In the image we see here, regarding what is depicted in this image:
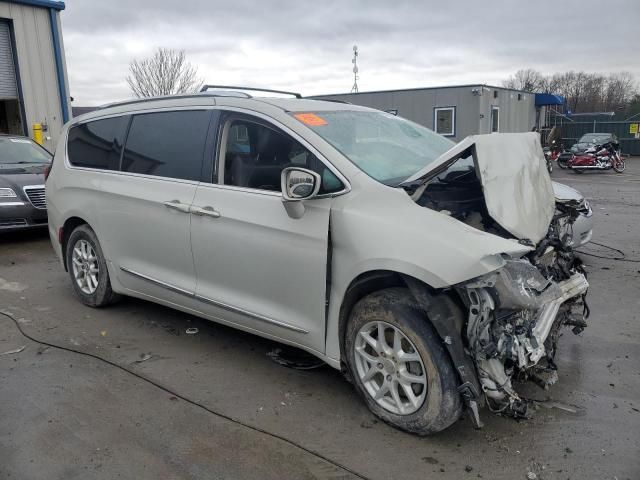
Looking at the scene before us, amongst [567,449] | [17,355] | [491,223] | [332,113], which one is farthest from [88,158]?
[567,449]

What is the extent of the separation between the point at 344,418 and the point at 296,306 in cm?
73

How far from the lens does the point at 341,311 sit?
3.24 m

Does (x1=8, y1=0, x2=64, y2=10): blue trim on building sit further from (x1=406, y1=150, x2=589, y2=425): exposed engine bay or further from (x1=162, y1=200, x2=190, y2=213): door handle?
(x1=406, y1=150, x2=589, y2=425): exposed engine bay

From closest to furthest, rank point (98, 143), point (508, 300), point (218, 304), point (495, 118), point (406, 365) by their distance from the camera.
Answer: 1. point (508, 300)
2. point (406, 365)
3. point (218, 304)
4. point (98, 143)
5. point (495, 118)

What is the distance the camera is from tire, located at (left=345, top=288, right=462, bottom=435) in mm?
2873

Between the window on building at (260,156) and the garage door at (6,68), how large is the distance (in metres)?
12.4

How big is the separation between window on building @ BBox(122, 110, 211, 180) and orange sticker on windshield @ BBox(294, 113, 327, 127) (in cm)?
74

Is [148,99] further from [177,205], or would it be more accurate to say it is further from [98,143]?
[177,205]

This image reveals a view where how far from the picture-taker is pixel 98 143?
4941 mm

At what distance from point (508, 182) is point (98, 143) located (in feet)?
11.7

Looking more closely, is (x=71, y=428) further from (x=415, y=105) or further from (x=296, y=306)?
(x=415, y=105)

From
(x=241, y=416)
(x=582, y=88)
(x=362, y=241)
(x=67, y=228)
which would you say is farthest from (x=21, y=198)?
(x=582, y=88)

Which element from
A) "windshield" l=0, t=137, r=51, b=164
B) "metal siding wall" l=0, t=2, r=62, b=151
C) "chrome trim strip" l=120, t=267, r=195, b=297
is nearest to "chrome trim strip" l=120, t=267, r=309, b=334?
"chrome trim strip" l=120, t=267, r=195, b=297

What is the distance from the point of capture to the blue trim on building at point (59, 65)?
45.4 ft
